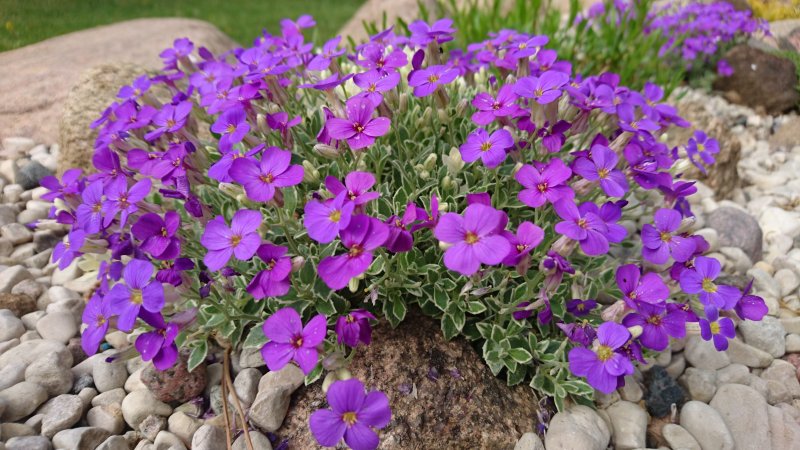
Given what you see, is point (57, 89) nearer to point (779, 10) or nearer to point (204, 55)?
point (204, 55)

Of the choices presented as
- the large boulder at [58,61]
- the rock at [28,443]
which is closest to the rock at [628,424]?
the rock at [28,443]

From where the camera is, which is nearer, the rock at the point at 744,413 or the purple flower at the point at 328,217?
the purple flower at the point at 328,217

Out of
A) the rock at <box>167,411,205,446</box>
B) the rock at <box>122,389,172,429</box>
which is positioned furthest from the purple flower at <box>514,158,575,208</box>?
the rock at <box>122,389,172,429</box>

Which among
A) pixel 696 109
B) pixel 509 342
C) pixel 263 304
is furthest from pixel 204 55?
pixel 696 109

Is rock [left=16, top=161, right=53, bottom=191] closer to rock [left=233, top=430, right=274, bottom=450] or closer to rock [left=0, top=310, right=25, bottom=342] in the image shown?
rock [left=0, top=310, right=25, bottom=342]

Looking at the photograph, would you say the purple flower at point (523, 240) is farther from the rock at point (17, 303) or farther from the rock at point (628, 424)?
the rock at point (17, 303)
